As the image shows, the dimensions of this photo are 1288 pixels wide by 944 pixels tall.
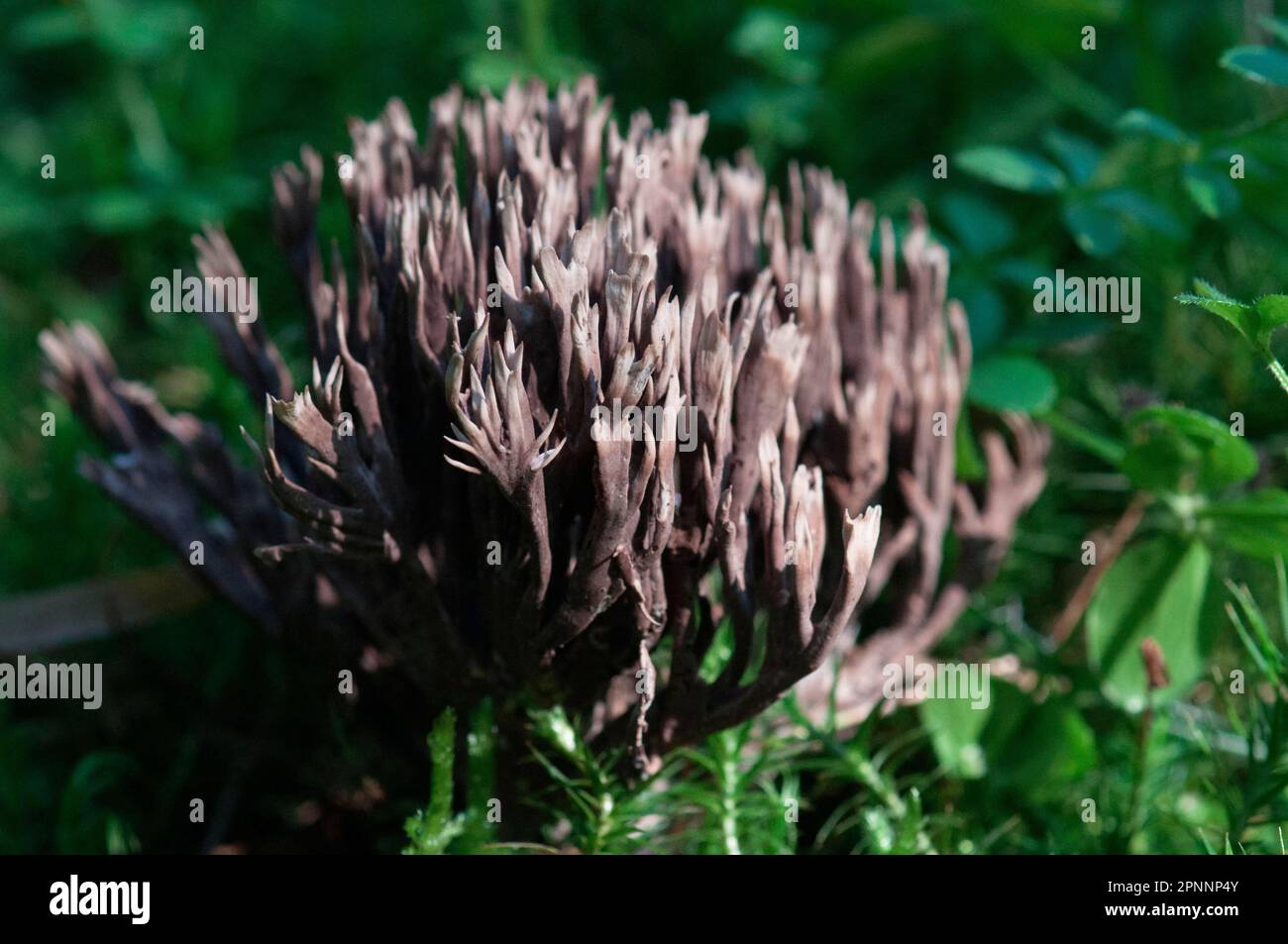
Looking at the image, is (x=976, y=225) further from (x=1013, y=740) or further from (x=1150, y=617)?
(x=1013, y=740)

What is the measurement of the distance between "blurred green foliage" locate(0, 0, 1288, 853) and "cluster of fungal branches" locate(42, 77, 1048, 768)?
0.15m

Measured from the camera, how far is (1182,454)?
67.4 inches

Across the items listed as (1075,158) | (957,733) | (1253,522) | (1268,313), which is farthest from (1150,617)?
(1075,158)

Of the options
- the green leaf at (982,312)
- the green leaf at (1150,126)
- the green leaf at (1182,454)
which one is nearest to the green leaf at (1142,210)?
the green leaf at (1150,126)

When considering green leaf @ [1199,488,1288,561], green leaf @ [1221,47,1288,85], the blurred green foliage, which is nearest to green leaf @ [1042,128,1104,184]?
the blurred green foliage

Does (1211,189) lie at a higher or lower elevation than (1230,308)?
higher

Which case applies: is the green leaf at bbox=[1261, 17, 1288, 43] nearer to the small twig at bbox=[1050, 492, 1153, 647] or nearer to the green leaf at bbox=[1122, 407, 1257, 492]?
the green leaf at bbox=[1122, 407, 1257, 492]

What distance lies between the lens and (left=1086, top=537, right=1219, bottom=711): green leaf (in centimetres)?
169

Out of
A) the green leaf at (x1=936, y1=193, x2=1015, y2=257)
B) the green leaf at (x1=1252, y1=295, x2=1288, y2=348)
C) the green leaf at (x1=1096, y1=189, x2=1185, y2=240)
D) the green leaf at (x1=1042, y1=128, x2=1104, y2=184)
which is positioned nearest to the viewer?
the green leaf at (x1=1252, y1=295, x2=1288, y2=348)

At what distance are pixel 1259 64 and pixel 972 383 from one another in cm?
57
